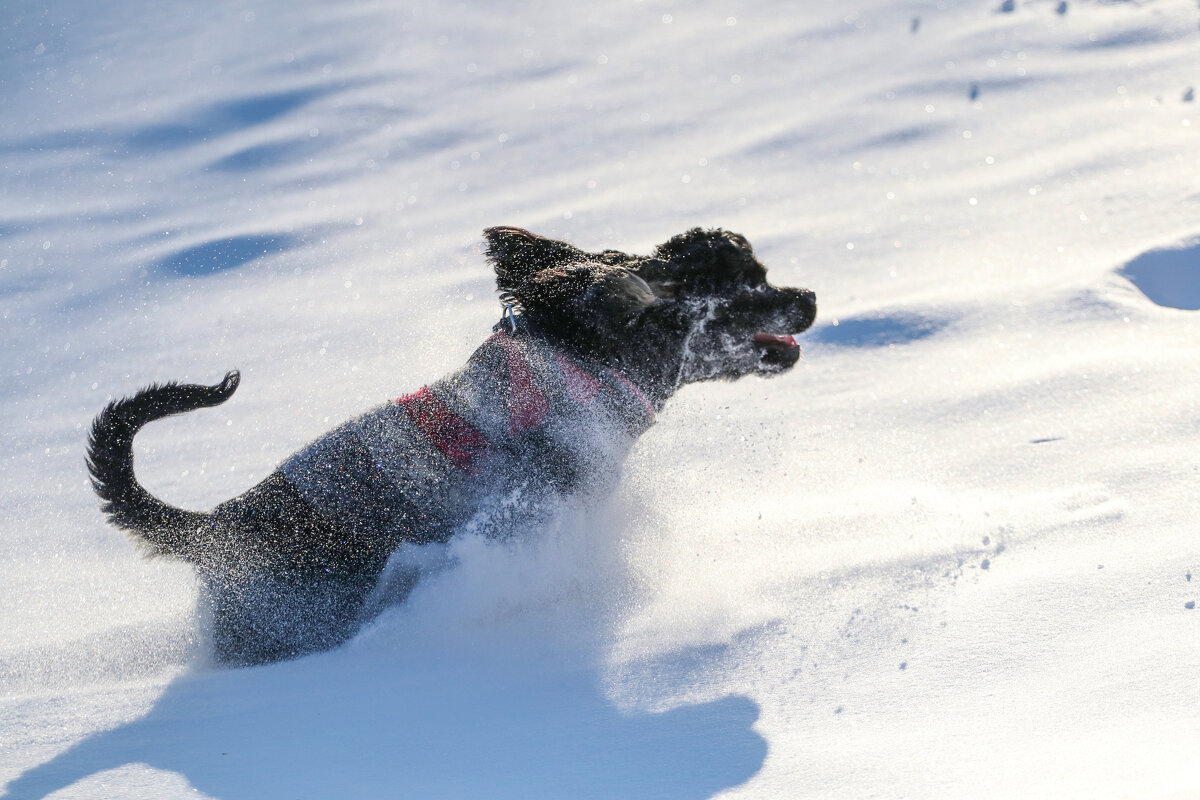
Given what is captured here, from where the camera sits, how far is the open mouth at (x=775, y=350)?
3.40 metres

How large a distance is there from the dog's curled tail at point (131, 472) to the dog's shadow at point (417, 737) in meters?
0.41

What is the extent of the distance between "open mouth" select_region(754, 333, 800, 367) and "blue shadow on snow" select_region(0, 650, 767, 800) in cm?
133

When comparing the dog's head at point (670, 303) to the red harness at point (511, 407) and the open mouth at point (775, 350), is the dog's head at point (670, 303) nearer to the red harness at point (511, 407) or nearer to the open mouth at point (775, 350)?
the open mouth at point (775, 350)

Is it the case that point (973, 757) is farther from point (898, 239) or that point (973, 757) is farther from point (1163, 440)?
point (898, 239)

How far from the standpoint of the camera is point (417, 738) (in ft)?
7.87

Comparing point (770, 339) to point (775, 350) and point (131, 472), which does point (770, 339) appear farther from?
point (131, 472)

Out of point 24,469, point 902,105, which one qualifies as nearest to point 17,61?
point 24,469

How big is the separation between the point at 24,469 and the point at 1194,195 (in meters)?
6.16

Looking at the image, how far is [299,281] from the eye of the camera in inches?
244

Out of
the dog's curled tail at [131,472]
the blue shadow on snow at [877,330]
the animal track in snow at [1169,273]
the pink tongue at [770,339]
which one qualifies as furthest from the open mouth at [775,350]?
the animal track in snow at [1169,273]

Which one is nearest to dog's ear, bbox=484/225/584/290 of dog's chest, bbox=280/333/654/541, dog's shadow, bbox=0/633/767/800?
dog's chest, bbox=280/333/654/541

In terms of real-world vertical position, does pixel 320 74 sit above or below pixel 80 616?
above

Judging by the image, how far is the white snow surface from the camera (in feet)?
7.61

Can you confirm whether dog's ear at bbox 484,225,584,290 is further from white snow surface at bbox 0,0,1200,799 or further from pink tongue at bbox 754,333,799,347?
white snow surface at bbox 0,0,1200,799
